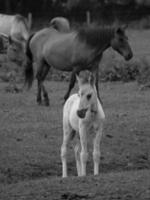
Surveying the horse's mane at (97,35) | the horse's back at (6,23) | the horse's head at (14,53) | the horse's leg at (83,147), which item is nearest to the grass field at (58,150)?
the horse's leg at (83,147)

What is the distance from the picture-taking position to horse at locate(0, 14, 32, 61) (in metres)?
26.8

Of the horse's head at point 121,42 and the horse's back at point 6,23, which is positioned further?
the horse's back at point 6,23

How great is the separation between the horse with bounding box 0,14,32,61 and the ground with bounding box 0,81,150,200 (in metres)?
5.09

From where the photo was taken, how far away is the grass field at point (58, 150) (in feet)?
31.1

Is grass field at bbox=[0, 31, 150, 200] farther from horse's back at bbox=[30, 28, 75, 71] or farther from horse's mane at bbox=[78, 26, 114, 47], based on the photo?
horse's mane at bbox=[78, 26, 114, 47]

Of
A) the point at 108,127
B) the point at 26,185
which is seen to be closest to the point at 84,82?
the point at 26,185

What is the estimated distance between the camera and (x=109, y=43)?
59.8 feet

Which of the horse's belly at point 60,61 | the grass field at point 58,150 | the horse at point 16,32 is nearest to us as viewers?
the grass field at point 58,150

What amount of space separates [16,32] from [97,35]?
→ 14.5 meters

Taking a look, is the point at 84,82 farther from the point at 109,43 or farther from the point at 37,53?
the point at 37,53

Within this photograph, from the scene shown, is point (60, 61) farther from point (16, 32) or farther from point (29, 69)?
point (16, 32)

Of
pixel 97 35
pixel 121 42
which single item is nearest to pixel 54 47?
pixel 97 35

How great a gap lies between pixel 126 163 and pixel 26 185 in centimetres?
321

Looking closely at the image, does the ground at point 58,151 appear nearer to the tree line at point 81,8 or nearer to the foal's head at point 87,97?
the foal's head at point 87,97
